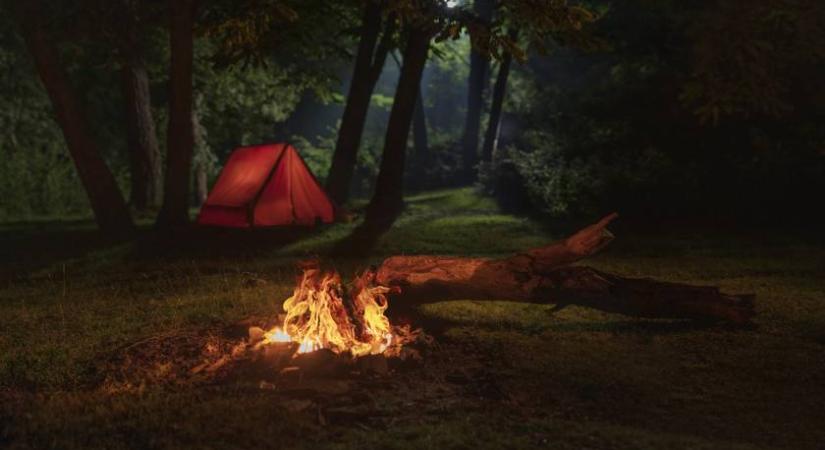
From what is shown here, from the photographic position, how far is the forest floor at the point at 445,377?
226 inches

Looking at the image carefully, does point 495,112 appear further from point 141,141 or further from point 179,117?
point 179,117

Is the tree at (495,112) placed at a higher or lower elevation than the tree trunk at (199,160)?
higher

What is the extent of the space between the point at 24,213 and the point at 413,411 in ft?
77.6

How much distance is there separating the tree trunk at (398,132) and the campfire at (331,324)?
11608mm

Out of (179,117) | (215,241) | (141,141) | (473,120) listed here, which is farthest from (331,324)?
(473,120)

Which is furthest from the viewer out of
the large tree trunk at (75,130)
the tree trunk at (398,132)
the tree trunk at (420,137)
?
the tree trunk at (420,137)

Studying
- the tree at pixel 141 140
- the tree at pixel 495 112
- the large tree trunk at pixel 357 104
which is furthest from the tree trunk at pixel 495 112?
the tree at pixel 141 140

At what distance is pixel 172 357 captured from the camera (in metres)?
7.62

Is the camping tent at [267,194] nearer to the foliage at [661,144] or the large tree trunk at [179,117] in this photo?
the large tree trunk at [179,117]

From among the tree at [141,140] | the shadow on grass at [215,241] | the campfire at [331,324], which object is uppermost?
the tree at [141,140]

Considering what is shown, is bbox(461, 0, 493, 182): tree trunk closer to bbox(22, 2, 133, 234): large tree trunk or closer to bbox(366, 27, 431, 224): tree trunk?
bbox(366, 27, 431, 224): tree trunk

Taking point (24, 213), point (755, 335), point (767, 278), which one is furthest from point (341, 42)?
point (755, 335)

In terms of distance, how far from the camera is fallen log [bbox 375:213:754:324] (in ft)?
29.0

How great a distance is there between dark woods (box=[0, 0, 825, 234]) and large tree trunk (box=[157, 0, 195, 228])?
4 centimetres
